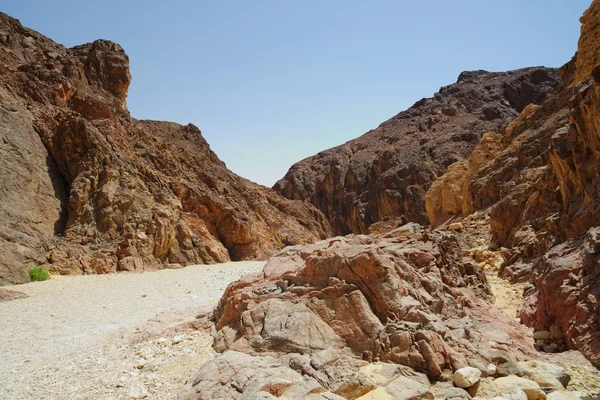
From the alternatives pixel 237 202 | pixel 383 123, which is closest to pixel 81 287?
pixel 237 202

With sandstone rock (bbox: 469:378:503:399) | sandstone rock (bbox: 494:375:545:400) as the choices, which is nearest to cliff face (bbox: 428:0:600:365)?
sandstone rock (bbox: 494:375:545:400)

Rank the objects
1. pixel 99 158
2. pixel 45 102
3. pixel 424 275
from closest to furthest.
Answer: pixel 424 275
pixel 99 158
pixel 45 102

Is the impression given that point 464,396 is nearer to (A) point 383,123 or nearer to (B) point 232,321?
(B) point 232,321

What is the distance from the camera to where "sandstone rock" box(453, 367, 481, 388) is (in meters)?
4.72

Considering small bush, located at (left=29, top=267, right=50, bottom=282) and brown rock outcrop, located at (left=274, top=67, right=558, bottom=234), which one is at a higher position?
brown rock outcrop, located at (left=274, top=67, right=558, bottom=234)

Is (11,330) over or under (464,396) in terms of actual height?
over

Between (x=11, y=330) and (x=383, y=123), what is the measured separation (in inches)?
2448

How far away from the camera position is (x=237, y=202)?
1156 inches

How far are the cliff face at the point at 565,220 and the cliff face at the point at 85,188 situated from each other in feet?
45.1

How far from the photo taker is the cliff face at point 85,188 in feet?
48.8

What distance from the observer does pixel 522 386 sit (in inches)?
189

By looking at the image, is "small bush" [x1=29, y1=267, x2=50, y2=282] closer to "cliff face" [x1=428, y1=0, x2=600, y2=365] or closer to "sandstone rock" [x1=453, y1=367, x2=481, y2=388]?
"sandstone rock" [x1=453, y1=367, x2=481, y2=388]

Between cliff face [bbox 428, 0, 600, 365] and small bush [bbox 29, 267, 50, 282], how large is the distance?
13355 mm

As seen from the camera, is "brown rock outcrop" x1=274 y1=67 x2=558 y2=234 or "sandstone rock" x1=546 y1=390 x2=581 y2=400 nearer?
"sandstone rock" x1=546 y1=390 x2=581 y2=400
